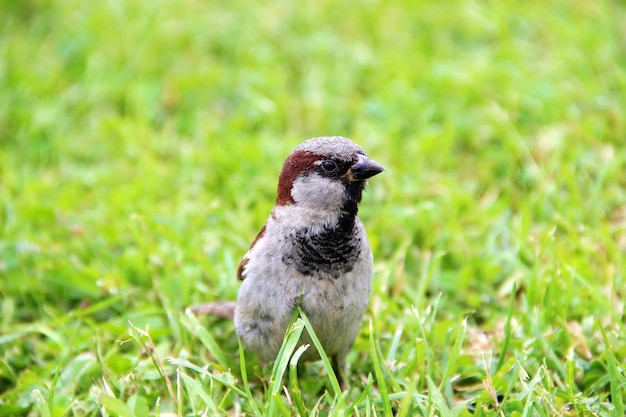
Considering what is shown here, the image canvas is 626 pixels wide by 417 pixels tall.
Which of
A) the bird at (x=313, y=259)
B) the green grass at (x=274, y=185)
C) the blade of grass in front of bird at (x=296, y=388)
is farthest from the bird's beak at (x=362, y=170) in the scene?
the blade of grass in front of bird at (x=296, y=388)

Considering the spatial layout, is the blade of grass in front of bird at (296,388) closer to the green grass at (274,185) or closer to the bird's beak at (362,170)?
the green grass at (274,185)

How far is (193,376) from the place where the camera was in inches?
114

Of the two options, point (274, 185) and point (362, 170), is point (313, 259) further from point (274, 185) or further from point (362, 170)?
point (274, 185)

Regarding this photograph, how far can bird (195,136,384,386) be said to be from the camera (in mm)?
2703

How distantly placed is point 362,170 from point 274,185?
1.51 metres

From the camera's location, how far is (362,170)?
2.77 metres

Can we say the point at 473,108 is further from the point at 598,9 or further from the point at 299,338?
the point at 299,338

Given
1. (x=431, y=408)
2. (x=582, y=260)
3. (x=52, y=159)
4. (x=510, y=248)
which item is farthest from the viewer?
(x=52, y=159)

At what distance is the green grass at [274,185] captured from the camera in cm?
284

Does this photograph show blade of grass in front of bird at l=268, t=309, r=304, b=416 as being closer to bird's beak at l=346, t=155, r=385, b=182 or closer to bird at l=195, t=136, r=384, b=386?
bird at l=195, t=136, r=384, b=386

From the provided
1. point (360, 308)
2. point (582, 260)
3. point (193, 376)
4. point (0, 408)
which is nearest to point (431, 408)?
point (360, 308)

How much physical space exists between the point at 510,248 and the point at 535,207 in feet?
1.18

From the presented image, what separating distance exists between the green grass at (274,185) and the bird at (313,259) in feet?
0.51

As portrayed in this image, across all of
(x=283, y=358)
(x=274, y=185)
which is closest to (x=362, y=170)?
(x=283, y=358)
